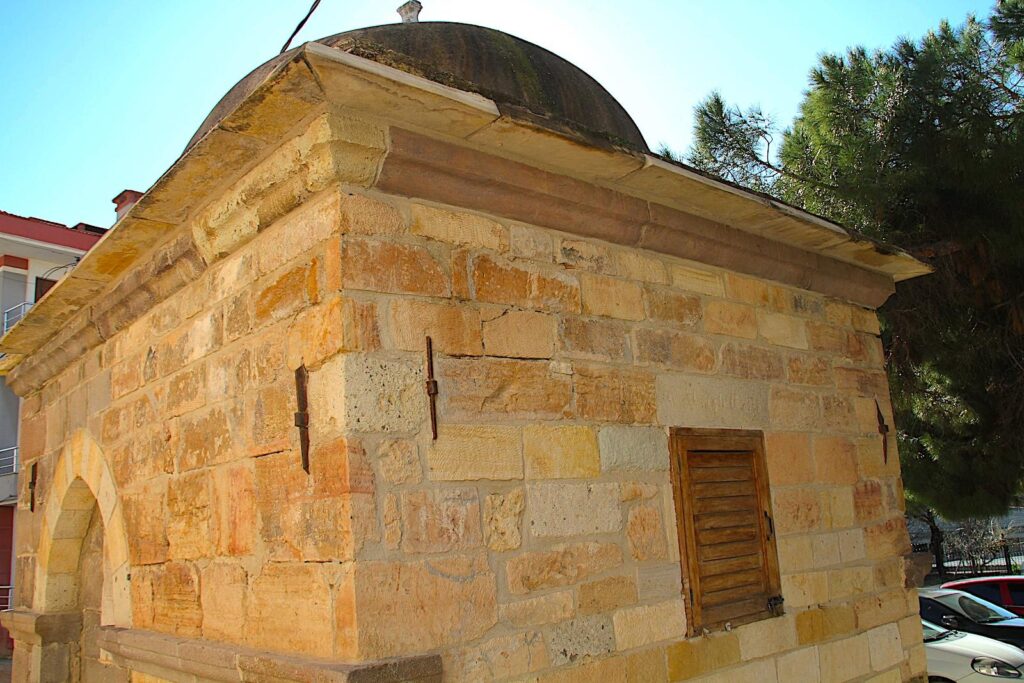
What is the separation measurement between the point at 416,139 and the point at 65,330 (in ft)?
8.73

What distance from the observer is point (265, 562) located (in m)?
2.55

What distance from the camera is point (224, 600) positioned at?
275 cm

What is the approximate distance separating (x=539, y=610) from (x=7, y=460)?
538 inches

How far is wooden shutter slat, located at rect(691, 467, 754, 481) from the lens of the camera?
324cm

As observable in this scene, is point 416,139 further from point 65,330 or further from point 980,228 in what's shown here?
point 980,228

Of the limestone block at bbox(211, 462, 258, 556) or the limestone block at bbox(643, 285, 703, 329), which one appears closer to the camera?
the limestone block at bbox(211, 462, 258, 556)

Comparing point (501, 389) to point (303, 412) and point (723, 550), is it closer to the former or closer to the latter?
point (303, 412)

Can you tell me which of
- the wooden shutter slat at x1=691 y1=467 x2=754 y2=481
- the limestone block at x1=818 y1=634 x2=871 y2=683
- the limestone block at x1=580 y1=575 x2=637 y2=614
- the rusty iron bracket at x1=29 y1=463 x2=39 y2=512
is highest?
the rusty iron bracket at x1=29 y1=463 x2=39 y2=512

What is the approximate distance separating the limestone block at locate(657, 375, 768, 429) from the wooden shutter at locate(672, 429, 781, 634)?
1.9 inches

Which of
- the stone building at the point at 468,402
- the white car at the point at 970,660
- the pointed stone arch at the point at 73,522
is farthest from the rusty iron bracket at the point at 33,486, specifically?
the white car at the point at 970,660

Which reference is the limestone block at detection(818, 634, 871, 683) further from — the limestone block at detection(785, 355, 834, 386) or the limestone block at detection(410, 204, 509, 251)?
the limestone block at detection(410, 204, 509, 251)

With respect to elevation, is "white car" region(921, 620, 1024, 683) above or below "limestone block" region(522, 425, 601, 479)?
below

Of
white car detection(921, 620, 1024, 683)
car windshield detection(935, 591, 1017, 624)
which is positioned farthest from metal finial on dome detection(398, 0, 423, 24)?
car windshield detection(935, 591, 1017, 624)

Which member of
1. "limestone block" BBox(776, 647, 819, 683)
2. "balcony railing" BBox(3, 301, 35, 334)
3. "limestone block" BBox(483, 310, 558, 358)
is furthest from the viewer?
"balcony railing" BBox(3, 301, 35, 334)
